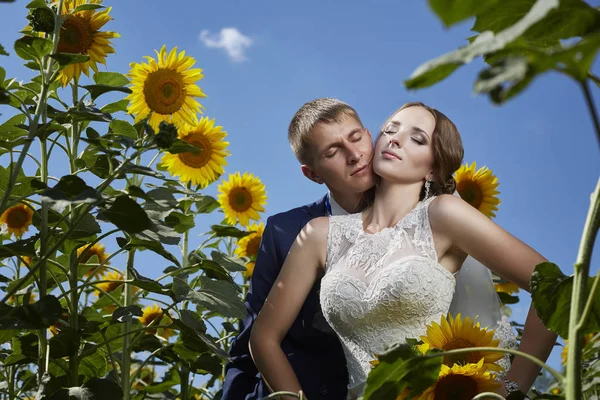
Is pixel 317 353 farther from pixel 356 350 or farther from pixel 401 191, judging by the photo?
pixel 401 191

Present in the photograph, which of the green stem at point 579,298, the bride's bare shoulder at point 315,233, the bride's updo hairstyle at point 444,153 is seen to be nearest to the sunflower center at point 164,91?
the bride's bare shoulder at point 315,233

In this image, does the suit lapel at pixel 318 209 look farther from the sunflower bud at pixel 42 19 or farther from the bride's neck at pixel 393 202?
the sunflower bud at pixel 42 19

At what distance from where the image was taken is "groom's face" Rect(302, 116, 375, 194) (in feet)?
8.16

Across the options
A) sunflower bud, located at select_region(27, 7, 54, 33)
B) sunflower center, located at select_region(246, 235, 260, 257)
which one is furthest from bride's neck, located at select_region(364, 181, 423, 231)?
sunflower center, located at select_region(246, 235, 260, 257)

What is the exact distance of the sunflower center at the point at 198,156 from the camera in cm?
332

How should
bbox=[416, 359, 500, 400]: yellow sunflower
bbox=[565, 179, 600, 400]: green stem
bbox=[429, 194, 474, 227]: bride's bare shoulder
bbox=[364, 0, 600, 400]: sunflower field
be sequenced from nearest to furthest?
bbox=[364, 0, 600, 400]: sunflower field
bbox=[565, 179, 600, 400]: green stem
bbox=[416, 359, 500, 400]: yellow sunflower
bbox=[429, 194, 474, 227]: bride's bare shoulder

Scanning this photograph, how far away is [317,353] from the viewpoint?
277 cm

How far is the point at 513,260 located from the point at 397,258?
358 millimetres

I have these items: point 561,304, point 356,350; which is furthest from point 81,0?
point 561,304

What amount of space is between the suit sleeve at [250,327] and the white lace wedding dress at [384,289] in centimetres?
72

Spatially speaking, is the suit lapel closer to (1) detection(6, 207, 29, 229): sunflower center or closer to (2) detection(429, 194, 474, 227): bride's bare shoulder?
(2) detection(429, 194, 474, 227): bride's bare shoulder

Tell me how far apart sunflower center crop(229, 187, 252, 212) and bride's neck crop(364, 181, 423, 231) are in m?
1.76

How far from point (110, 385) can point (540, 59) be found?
1465 mm

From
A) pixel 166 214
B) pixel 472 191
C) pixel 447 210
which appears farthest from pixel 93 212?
pixel 472 191
